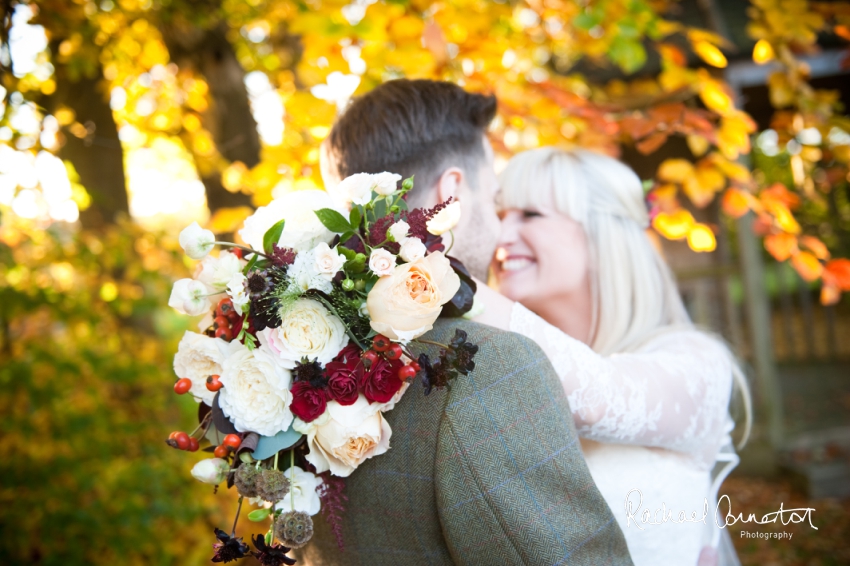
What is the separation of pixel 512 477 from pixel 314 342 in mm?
484

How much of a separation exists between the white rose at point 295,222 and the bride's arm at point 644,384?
0.53 meters

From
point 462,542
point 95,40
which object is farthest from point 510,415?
point 95,40

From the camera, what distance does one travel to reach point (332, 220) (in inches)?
50.7

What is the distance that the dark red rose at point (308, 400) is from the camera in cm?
126

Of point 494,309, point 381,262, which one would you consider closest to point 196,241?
point 381,262

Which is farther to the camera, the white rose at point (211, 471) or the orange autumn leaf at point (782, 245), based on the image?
the orange autumn leaf at point (782, 245)

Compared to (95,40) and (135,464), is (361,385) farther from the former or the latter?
(135,464)

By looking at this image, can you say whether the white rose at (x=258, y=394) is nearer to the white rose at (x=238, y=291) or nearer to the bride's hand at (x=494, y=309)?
the white rose at (x=238, y=291)

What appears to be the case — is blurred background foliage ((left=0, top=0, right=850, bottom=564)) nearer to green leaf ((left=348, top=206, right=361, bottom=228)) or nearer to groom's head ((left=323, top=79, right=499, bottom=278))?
groom's head ((left=323, top=79, right=499, bottom=278))

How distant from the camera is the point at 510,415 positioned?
131cm

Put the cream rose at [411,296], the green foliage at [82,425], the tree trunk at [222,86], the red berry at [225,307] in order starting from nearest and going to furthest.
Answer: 1. the cream rose at [411,296]
2. the red berry at [225,307]
3. the tree trunk at [222,86]
4. the green foliage at [82,425]

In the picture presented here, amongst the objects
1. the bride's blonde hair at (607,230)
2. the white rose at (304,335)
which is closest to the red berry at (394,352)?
the white rose at (304,335)

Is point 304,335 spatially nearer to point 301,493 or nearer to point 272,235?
point 272,235

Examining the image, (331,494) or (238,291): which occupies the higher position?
(238,291)
